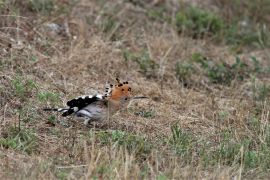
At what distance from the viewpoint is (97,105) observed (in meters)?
6.88

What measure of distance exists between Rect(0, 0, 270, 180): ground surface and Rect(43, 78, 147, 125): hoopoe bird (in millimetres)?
126

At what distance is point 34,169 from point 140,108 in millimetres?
2615

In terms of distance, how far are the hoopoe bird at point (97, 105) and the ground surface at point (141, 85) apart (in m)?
0.13

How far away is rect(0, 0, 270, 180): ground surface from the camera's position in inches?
237

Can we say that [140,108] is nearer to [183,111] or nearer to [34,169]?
[183,111]

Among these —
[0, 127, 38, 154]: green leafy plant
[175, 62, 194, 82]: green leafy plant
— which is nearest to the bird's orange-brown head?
[0, 127, 38, 154]: green leafy plant

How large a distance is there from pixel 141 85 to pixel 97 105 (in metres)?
2.10

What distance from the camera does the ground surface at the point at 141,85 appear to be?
6016 mm

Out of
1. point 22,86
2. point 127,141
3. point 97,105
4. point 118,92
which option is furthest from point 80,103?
point 22,86

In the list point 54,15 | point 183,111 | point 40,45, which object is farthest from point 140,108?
point 54,15

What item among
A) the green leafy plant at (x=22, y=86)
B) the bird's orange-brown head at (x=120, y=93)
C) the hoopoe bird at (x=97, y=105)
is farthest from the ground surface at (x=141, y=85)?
the bird's orange-brown head at (x=120, y=93)

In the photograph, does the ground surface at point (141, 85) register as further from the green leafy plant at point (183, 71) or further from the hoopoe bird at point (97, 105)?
the hoopoe bird at point (97, 105)

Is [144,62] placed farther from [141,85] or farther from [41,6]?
[41,6]

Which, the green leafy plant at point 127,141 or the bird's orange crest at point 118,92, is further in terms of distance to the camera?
the bird's orange crest at point 118,92
